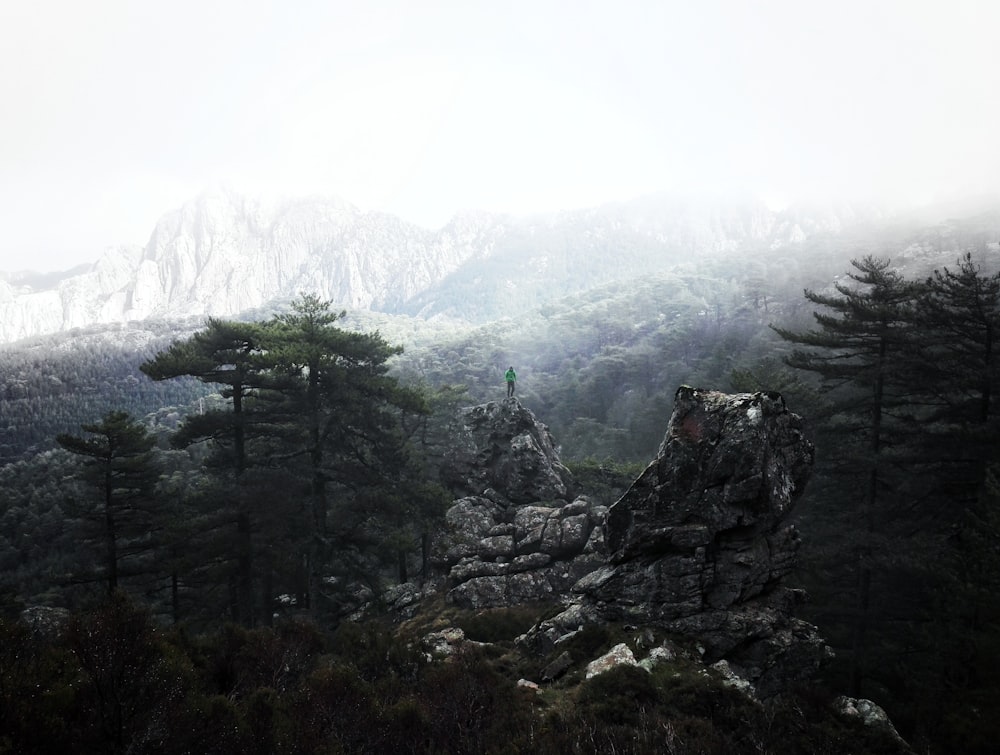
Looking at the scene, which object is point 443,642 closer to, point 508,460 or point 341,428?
point 341,428

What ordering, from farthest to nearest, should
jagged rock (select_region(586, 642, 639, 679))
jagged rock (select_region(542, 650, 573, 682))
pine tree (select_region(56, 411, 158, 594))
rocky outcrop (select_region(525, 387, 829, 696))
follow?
pine tree (select_region(56, 411, 158, 594)), rocky outcrop (select_region(525, 387, 829, 696)), jagged rock (select_region(542, 650, 573, 682)), jagged rock (select_region(586, 642, 639, 679))

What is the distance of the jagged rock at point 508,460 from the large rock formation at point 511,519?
0.17ft

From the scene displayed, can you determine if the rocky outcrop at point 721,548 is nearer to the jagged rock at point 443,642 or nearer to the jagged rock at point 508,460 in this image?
→ the jagged rock at point 443,642

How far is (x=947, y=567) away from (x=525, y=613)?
12615mm

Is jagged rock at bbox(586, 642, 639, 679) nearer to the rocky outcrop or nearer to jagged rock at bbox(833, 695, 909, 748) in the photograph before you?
the rocky outcrop

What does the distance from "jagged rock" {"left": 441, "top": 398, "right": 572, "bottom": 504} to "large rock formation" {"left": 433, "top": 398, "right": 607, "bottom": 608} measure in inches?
2.0

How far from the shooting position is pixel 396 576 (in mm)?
34781

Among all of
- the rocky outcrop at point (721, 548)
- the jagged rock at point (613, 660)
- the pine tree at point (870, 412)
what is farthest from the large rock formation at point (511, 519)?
the pine tree at point (870, 412)

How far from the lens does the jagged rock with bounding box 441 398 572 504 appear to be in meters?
25.6

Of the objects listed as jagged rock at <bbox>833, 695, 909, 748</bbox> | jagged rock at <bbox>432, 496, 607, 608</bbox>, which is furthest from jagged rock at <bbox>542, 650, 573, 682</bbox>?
jagged rock at <bbox>432, 496, 607, 608</bbox>

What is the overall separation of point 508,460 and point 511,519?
3356 mm

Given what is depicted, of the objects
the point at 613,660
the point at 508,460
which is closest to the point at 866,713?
the point at 613,660

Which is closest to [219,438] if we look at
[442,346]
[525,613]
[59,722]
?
[525,613]

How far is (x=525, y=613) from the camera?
18.1 metres
